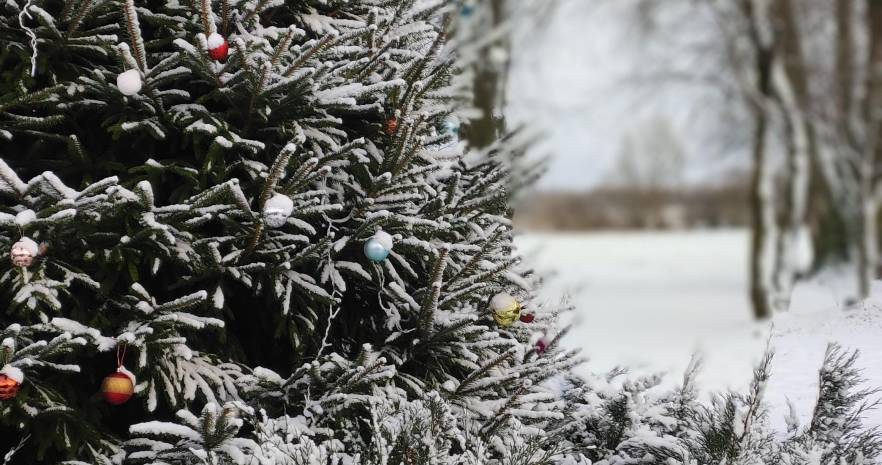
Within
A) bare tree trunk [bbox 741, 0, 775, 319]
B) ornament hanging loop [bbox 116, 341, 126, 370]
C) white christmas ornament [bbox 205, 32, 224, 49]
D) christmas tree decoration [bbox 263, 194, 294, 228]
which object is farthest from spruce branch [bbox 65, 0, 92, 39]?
bare tree trunk [bbox 741, 0, 775, 319]

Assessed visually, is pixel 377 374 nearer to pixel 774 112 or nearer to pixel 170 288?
pixel 170 288

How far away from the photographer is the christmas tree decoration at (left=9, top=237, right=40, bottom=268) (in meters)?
1.80

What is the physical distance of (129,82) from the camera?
197 centimetres

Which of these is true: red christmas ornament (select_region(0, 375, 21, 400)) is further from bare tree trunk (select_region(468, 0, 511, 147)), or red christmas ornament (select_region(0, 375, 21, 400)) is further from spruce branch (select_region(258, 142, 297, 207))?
bare tree trunk (select_region(468, 0, 511, 147))

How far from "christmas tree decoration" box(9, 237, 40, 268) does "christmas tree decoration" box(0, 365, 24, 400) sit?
0.25 m

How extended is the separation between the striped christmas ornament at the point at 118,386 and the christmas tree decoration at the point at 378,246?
702 mm

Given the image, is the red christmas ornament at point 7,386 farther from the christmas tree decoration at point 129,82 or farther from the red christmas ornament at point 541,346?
the red christmas ornament at point 541,346

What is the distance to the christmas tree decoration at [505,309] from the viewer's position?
91.4 inches

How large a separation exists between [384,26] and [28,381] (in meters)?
1.47

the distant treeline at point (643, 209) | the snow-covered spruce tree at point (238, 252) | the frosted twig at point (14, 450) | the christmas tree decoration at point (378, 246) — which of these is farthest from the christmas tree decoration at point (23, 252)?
the distant treeline at point (643, 209)

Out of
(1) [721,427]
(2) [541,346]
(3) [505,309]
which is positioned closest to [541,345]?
(2) [541,346]

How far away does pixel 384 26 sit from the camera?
8.07 ft

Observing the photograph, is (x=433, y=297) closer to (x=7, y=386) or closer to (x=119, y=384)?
(x=119, y=384)

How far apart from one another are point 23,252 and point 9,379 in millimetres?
304
